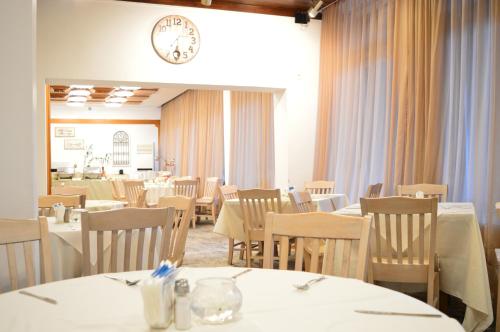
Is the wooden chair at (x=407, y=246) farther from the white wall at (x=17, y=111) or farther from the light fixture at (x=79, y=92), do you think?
the light fixture at (x=79, y=92)

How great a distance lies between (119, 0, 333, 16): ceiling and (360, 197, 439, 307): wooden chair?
14.3ft

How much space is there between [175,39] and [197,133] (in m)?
5.48

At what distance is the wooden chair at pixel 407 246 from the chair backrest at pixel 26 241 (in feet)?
5.72

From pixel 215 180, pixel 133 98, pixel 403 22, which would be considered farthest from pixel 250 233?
pixel 133 98

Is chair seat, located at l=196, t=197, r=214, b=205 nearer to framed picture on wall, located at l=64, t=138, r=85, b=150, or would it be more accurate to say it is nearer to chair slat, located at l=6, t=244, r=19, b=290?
chair slat, located at l=6, t=244, r=19, b=290

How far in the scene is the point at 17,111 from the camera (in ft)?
10.0

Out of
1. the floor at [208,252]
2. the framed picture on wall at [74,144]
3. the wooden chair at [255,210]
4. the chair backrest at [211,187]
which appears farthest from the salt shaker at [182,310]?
the framed picture on wall at [74,144]

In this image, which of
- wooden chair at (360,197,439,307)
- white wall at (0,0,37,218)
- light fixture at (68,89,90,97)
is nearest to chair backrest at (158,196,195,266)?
white wall at (0,0,37,218)

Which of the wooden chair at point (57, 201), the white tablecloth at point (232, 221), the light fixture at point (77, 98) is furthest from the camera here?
the light fixture at point (77, 98)

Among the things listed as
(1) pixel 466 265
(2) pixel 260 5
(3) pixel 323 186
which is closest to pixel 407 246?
(1) pixel 466 265

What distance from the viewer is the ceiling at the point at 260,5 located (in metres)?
6.48

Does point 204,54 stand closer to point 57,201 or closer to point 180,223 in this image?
point 57,201

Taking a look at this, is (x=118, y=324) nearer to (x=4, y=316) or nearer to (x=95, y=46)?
(x=4, y=316)

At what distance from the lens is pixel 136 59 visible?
246 inches
